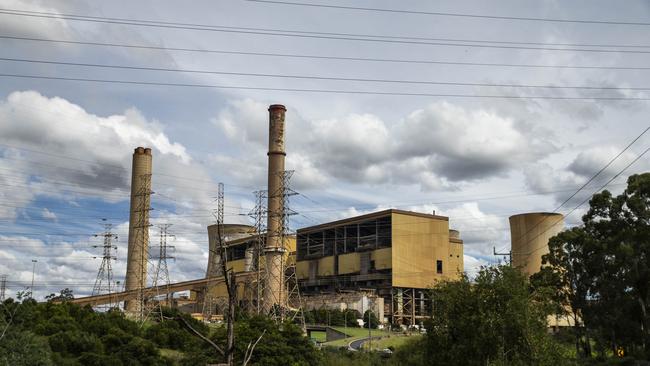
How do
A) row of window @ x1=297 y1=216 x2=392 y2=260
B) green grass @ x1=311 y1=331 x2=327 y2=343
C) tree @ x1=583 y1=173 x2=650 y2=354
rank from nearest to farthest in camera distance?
tree @ x1=583 y1=173 x2=650 y2=354, green grass @ x1=311 y1=331 x2=327 y2=343, row of window @ x1=297 y1=216 x2=392 y2=260

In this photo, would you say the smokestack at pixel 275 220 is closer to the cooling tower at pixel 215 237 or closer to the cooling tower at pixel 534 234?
the cooling tower at pixel 215 237

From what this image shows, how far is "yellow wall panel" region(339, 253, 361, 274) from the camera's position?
345 ft

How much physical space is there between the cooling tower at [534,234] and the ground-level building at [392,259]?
1253cm

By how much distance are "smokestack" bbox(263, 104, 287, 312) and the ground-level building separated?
16.9 metres

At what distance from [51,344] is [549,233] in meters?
62.5

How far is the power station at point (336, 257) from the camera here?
90188mm

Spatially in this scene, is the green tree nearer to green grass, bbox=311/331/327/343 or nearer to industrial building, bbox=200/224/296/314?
green grass, bbox=311/331/327/343

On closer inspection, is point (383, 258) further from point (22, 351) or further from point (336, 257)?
point (22, 351)

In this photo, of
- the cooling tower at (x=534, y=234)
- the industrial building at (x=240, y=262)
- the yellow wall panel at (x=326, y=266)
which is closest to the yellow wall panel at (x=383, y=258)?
the yellow wall panel at (x=326, y=266)

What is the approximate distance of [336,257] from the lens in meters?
110

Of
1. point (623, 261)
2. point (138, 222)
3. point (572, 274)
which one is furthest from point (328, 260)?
point (623, 261)

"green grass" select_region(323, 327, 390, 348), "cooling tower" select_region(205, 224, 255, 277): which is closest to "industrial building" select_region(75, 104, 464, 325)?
"cooling tower" select_region(205, 224, 255, 277)

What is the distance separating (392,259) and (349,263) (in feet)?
35.8

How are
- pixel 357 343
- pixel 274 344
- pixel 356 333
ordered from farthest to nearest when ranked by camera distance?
1. pixel 356 333
2. pixel 357 343
3. pixel 274 344
